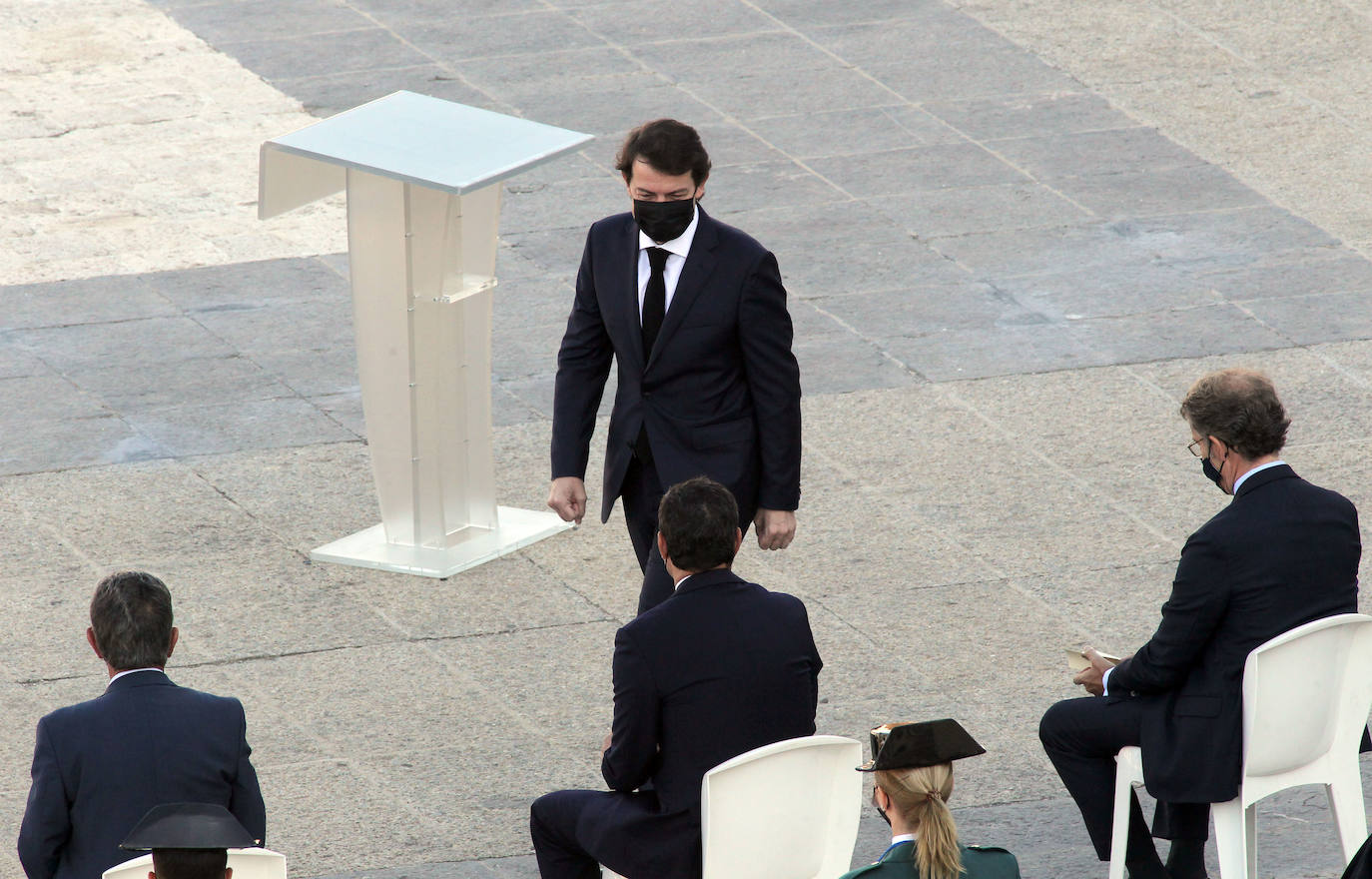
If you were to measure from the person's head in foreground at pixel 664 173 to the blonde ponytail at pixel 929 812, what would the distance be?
2073 mm

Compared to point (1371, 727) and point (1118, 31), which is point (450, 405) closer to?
point (1371, 727)

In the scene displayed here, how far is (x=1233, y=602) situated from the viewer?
497cm

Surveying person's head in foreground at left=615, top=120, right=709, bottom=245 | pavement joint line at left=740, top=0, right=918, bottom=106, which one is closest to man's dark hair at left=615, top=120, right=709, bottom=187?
person's head in foreground at left=615, top=120, right=709, bottom=245

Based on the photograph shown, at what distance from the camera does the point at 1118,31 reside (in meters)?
13.6

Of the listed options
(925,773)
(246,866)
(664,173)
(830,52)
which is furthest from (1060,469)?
(830,52)

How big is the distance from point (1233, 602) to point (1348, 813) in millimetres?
604

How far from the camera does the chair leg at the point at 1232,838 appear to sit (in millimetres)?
4938

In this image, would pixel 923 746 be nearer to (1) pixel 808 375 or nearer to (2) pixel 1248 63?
(1) pixel 808 375

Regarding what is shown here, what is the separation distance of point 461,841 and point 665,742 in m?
1.27

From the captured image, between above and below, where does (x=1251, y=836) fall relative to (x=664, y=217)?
below

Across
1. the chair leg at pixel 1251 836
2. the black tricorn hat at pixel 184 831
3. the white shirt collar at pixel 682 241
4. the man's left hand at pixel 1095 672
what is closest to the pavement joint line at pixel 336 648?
the white shirt collar at pixel 682 241

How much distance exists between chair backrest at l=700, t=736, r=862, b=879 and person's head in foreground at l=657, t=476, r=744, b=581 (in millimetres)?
489

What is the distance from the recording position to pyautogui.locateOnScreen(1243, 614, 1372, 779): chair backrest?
15.9 ft

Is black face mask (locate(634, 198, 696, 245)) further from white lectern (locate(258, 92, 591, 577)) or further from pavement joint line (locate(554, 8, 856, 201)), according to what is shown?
pavement joint line (locate(554, 8, 856, 201))
